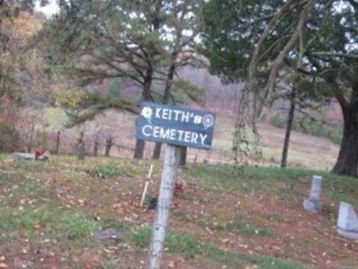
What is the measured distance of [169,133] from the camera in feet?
19.1

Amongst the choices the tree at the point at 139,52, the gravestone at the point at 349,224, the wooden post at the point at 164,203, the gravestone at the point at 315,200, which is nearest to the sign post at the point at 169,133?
the wooden post at the point at 164,203

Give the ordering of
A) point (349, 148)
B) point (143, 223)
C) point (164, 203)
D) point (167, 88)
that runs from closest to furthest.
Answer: point (164, 203)
point (143, 223)
point (349, 148)
point (167, 88)

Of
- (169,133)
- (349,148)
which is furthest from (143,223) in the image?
(349,148)

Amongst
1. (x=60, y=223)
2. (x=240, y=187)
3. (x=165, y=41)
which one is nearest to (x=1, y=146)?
(x=165, y=41)

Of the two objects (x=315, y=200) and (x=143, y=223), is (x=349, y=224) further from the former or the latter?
(x=143, y=223)

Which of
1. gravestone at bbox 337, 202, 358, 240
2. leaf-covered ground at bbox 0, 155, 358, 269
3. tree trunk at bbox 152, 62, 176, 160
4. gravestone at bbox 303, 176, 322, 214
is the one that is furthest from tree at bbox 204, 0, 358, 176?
tree trunk at bbox 152, 62, 176, 160

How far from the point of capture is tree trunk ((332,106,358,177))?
22.5 metres

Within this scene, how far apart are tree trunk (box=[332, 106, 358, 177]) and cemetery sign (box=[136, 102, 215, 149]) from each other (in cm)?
1752

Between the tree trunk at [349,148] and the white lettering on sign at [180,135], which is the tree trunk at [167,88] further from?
the white lettering on sign at [180,135]

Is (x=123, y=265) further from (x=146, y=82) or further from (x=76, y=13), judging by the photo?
(x=146, y=82)

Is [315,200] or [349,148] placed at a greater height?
[349,148]

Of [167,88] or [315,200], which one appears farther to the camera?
[167,88]

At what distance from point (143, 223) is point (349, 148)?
1508cm

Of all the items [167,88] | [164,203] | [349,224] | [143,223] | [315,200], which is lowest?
[143,223]
